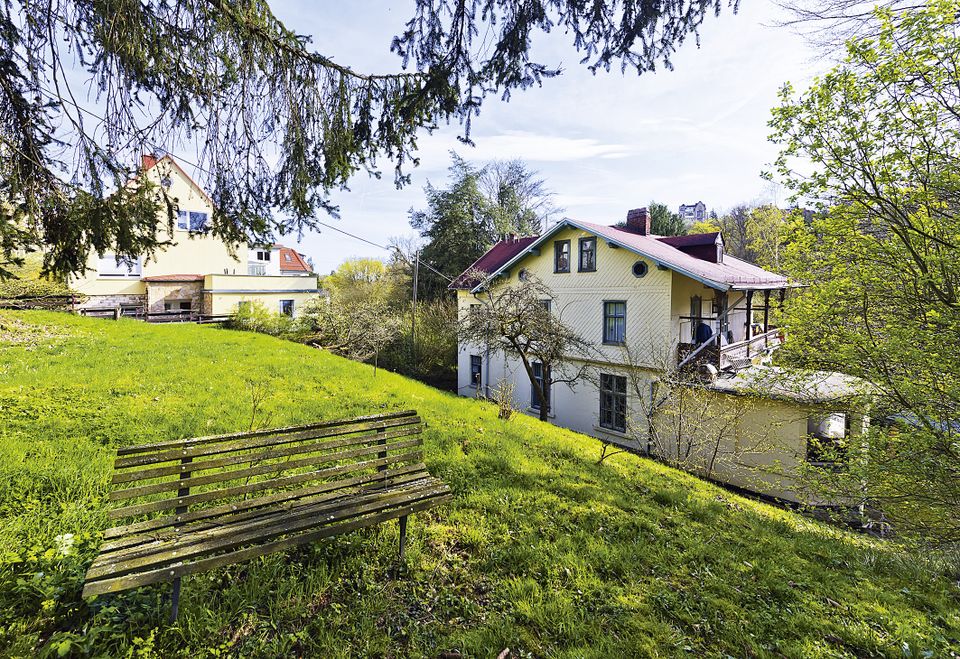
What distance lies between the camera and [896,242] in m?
5.54

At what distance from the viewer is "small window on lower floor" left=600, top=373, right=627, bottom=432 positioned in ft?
49.6

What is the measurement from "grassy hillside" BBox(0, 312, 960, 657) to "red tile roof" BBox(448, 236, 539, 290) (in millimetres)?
14845

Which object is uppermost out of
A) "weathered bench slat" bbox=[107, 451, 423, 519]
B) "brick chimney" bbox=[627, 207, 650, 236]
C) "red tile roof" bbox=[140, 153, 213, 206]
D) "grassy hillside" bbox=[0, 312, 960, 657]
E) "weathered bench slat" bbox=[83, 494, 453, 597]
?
"brick chimney" bbox=[627, 207, 650, 236]

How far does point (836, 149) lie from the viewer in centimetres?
561

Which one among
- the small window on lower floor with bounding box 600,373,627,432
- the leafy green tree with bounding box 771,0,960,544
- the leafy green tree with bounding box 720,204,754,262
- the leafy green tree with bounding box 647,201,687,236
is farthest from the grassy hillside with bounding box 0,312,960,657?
the leafy green tree with bounding box 720,204,754,262

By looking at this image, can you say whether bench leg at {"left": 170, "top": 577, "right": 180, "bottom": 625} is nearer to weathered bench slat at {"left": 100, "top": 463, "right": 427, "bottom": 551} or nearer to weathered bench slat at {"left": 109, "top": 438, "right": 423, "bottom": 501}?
weathered bench slat at {"left": 100, "top": 463, "right": 427, "bottom": 551}

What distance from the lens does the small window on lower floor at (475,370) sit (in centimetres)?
2104

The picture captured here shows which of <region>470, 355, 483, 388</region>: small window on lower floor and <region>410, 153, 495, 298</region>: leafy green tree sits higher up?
<region>410, 153, 495, 298</region>: leafy green tree

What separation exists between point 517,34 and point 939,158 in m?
5.51

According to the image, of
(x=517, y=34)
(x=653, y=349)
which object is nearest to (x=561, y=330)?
(x=653, y=349)

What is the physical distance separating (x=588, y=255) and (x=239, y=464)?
48.8 ft

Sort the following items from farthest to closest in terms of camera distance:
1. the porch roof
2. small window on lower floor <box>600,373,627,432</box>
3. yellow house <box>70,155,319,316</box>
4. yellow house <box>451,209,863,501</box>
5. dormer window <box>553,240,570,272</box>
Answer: yellow house <box>70,155,319,316</box>, dormer window <box>553,240,570,272</box>, small window on lower floor <box>600,373,627,432</box>, yellow house <box>451,209,863,501</box>, the porch roof

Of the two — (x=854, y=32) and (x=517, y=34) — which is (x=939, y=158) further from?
(x=517, y=34)

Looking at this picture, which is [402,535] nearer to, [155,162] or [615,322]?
[155,162]
